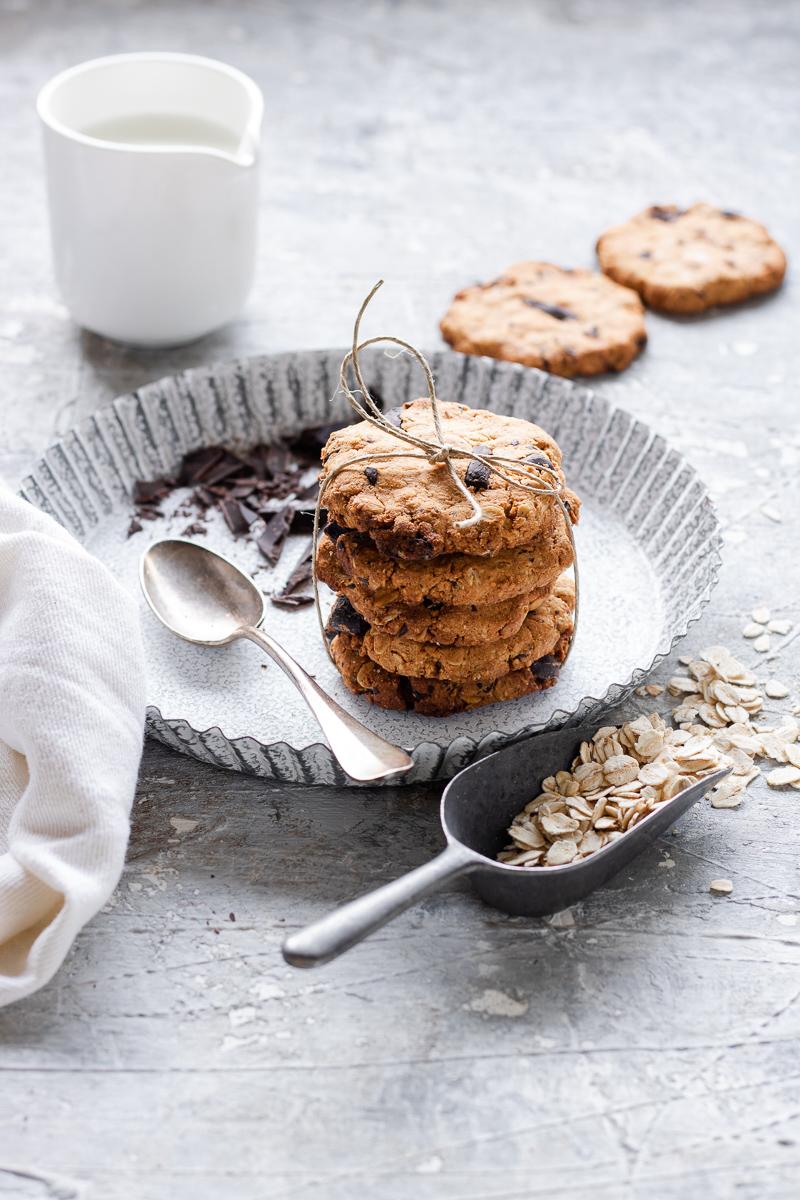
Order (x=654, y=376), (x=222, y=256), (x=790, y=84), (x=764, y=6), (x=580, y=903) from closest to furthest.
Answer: (x=580, y=903)
(x=222, y=256)
(x=654, y=376)
(x=790, y=84)
(x=764, y=6)

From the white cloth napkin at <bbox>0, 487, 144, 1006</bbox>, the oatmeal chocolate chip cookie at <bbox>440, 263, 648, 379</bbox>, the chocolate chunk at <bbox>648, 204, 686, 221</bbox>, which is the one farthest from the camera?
the chocolate chunk at <bbox>648, 204, 686, 221</bbox>

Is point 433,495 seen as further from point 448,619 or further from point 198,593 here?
point 198,593

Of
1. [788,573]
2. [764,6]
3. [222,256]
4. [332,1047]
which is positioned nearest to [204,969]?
[332,1047]

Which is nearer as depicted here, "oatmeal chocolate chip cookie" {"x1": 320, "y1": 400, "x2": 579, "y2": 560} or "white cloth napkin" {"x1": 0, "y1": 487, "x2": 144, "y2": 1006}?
"white cloth napkin" {"x1": 0, "y1": 487, "x2": 144, "y2": 1006}

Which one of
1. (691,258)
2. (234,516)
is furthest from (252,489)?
(691,258)

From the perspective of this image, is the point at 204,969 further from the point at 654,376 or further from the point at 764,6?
the point at 764,6

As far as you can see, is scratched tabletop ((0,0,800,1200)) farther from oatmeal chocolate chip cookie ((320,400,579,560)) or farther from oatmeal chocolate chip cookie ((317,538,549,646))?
oatmeal chocolate chip cookie ((320,400,579,560))

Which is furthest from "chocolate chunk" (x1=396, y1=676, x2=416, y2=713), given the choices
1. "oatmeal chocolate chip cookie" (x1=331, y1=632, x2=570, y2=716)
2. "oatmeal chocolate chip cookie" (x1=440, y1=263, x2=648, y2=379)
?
"oatmeal chocolate chip cookie" (x1=440, y1=263, x2=648, y2=379)
